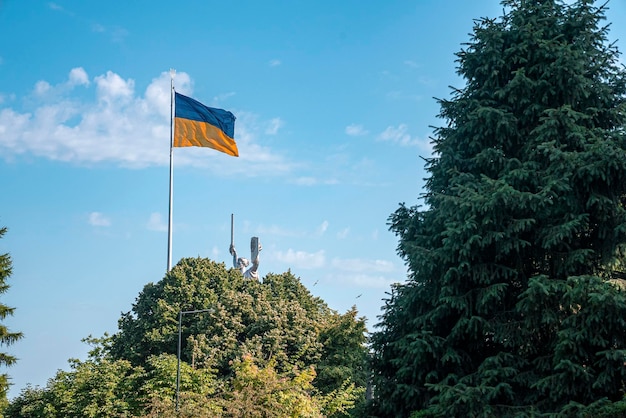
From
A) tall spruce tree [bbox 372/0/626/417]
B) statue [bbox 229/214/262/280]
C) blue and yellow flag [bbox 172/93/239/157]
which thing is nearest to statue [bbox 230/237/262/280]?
statue [bbox 229/214/262/280]

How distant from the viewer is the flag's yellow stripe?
37.1 metres

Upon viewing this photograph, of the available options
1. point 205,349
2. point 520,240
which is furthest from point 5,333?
point 520,240

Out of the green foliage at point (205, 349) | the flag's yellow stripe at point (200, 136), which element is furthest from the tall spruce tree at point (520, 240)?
the flag's yellow stripe at point (200, 136)

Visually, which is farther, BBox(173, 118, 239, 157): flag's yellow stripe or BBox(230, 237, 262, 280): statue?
BBox(230, 237, 262, 280): statue

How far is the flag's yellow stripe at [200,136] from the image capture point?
37.1 metres

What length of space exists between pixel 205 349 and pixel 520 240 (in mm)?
19138

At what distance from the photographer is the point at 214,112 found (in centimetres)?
3719

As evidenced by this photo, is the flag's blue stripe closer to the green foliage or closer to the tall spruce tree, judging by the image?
the green foliage

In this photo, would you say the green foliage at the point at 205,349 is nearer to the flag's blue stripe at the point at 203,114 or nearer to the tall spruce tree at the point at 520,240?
the flag's blue stripe at the point at 203,114

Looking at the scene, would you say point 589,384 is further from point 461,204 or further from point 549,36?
point 549,36

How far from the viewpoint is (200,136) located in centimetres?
3728

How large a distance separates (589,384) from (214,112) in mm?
23748

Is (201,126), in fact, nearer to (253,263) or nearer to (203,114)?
(203,114)

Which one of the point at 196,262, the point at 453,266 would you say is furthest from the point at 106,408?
the point at 453,266
